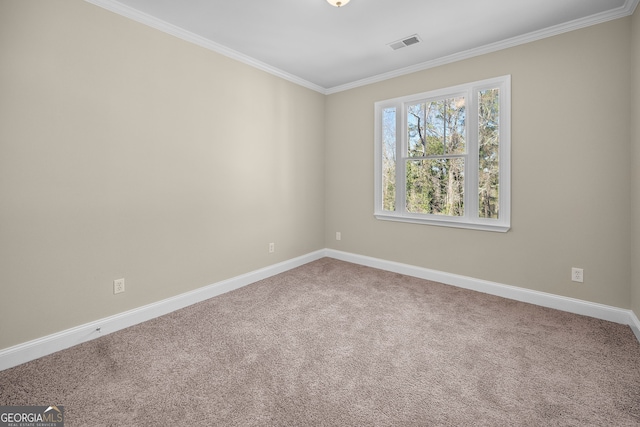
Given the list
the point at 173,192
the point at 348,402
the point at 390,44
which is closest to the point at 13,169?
the point at 173,192

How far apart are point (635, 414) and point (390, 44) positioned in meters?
3.35

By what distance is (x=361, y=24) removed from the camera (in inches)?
106

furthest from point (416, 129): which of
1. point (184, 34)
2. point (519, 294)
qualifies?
point (184, 34)

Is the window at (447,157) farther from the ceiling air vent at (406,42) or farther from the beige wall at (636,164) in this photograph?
the beige wall at (636,164)

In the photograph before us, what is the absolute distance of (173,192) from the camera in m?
2.80

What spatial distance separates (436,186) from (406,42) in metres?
1.66

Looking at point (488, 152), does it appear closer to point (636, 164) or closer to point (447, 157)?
point (447, 157)

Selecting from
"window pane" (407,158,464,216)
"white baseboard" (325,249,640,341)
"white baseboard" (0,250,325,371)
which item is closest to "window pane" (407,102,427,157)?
"window pane" (407,158,464,216)

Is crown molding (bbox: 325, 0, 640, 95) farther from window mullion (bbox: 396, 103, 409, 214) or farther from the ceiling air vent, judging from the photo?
the ceiling air vent

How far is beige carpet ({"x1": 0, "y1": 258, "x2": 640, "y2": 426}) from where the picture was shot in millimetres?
1542

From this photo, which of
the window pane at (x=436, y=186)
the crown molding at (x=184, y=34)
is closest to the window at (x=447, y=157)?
the window pane at (x=436, y=186)

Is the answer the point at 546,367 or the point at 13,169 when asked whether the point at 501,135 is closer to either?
the point at 546,367

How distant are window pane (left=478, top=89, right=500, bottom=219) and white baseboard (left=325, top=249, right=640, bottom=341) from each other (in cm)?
78

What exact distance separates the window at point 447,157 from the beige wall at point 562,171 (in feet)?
0.37
